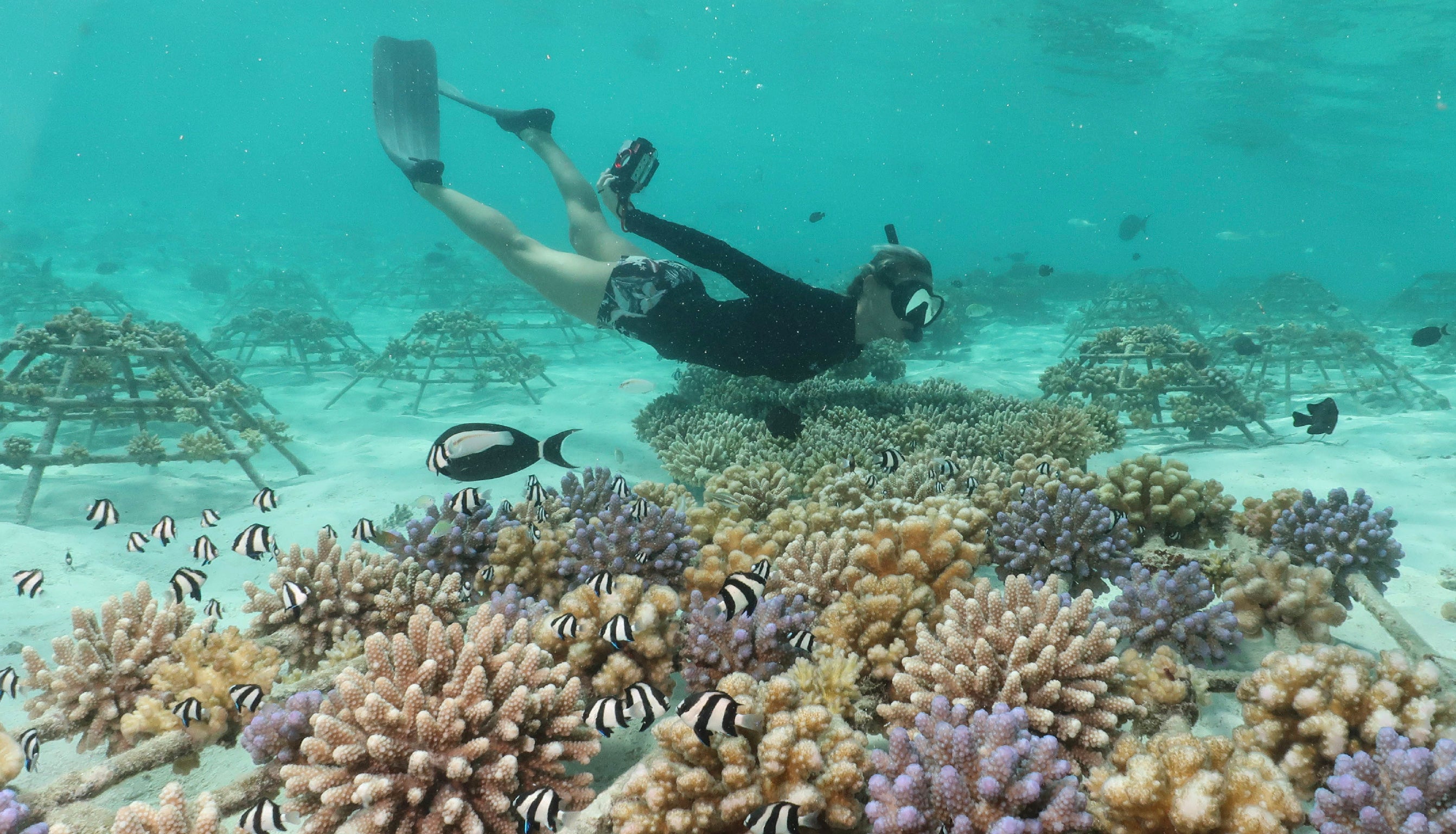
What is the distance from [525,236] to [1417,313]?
108 ft

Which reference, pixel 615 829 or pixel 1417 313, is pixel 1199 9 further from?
pixel 615 829

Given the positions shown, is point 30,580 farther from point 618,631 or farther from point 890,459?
point 890,459

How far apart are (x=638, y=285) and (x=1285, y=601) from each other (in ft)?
21.2

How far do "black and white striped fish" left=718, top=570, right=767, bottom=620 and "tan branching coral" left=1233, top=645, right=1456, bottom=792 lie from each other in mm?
2141

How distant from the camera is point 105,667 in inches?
119

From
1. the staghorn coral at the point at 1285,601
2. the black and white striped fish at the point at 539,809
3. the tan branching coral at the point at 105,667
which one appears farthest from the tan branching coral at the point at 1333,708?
the tan branching coral at the point at 105,667

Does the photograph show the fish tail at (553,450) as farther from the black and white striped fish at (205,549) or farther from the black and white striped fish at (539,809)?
the black and white striped fish at (205,549)

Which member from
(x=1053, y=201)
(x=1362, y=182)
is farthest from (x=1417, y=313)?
(x=1053, y=201)

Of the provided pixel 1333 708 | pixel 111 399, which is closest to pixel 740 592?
pixel 1333 708

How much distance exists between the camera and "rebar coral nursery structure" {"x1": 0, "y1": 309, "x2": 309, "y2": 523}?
25.6ft

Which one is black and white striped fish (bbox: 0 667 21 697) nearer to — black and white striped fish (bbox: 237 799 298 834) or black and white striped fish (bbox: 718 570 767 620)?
black and white striped fish (bbox: 237 799 298 834)

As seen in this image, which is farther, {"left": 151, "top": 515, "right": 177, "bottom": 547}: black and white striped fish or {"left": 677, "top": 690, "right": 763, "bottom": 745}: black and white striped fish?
{"left": 151, "top": 515, "right": 177, "bottom": 547}: black and white striped fish

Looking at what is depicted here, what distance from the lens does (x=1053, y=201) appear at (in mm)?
165500

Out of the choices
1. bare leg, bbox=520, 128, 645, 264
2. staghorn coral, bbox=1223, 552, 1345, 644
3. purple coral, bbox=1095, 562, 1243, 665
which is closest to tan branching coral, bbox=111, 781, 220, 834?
purple coral, bbox=1095, 562, 1243, 665
